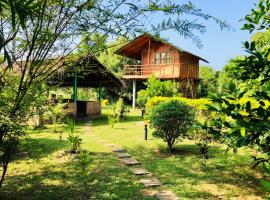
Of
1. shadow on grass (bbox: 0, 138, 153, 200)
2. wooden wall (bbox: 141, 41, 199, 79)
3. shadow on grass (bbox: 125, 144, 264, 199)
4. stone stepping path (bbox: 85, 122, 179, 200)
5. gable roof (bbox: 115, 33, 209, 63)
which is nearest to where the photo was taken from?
stone stepping path (bbox: 85, 122, 179, 200)

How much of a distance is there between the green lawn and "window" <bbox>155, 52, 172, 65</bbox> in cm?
1868

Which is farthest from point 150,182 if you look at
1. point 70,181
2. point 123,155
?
point 123,155

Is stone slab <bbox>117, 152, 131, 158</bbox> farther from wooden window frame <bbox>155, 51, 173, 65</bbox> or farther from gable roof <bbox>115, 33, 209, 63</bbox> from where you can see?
wooden window frame <bbox>155, 51, 173, 65</bbox>

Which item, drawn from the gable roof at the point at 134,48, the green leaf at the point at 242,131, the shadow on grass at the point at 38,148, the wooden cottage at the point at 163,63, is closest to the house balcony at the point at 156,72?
the wooden cottage at the point at 163,63

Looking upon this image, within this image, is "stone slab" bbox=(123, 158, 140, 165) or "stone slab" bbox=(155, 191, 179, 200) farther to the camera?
"stone slab" bbox=(123, 158, 140, 165)

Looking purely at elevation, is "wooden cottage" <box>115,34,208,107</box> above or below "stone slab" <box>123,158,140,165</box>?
above

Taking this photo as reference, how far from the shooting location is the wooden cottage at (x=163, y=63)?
28.6 metres

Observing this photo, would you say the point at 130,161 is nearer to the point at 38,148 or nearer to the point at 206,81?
the point at 38,148

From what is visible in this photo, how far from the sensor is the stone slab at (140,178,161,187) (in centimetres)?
717

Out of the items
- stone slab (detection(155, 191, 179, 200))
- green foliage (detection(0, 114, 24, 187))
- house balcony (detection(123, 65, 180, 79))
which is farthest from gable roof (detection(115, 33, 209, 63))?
green foliage (detection(0, 114, 24, 187))

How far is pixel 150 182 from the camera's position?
24.1 ft

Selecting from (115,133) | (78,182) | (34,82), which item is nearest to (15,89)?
(34,82)

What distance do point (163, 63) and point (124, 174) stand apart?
75.0 ft

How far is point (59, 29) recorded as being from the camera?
15.1ft
